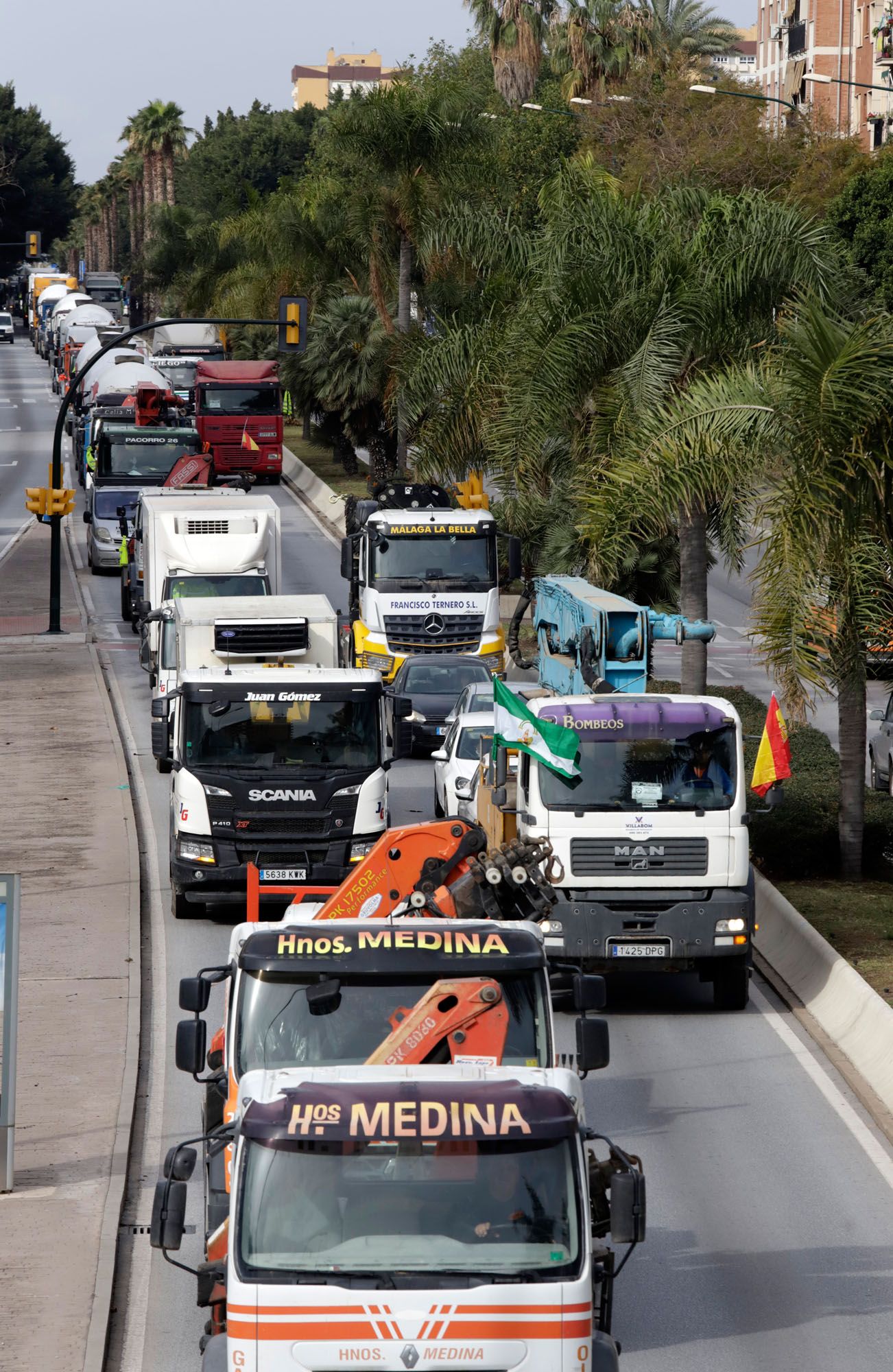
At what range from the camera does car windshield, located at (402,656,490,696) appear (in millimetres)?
31062

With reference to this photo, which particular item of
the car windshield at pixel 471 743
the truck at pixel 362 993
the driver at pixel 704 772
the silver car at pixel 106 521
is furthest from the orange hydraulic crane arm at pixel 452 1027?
the silver car at pixel 106 521

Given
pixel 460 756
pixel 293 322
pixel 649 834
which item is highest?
pixel 293 322

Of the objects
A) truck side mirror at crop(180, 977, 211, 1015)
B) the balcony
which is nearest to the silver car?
truck side mirror at crop(180, 977, 211, 1015)

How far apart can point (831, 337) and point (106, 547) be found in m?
33.6

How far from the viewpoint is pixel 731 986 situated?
1784cm

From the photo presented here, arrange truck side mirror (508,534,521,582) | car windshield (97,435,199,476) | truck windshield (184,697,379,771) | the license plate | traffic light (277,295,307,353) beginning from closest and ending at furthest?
the license plate, truck windshield (184,697,379,771), truck side mirror (508,534,521,582), traffic light (277,295,307,353), car windshield (97,435,199,476)

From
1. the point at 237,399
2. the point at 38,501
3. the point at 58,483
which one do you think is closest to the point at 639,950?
the point at 38,501

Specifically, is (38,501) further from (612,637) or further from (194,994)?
(194,994)

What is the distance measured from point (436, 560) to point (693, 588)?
7.16 m

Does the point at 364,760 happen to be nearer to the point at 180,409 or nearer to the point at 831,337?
the point at 831,337

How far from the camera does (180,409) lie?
181ft

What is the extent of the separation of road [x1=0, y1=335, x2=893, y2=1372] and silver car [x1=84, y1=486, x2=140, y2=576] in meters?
28.7

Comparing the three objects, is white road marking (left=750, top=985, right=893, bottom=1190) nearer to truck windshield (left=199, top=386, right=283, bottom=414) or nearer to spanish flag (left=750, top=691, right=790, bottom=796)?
spanish flag (left=750, top=691, right=790, bottom=796)

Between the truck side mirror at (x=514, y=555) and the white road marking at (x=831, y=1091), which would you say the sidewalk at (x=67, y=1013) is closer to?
the white road marking at (x=831, y=1091)
